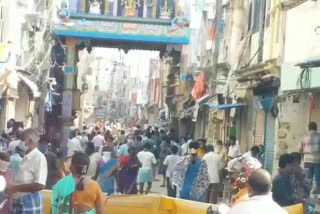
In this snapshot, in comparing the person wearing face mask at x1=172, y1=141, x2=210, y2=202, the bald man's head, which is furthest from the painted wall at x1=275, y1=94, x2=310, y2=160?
the bald man's head

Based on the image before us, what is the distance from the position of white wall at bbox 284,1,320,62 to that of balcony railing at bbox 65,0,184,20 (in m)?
18.2

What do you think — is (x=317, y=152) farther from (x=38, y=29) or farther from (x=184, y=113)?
(x=184, y=113)

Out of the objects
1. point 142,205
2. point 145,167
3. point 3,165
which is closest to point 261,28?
point 145,167

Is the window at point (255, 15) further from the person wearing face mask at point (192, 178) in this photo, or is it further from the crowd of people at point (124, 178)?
the person wearing face mask at point (192, 178)

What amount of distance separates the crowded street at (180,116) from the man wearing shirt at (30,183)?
1 centimetres

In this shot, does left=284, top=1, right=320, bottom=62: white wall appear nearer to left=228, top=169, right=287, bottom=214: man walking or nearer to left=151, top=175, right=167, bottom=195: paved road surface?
left=151, top=175, right=167, bottom=195: paved road surface

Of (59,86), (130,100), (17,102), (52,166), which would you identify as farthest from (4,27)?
(130,100)

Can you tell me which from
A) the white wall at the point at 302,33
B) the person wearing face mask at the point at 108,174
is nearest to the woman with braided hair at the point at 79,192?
the person wearing face mask at the point at 108,174

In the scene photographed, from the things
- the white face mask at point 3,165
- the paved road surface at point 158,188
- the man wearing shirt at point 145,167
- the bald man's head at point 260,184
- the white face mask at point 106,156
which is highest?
the bald man's head at point 260,184

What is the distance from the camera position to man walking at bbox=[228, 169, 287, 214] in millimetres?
5172

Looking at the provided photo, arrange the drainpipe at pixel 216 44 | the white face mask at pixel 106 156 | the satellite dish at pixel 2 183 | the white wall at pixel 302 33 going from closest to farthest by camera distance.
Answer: the satellite dish at pixel 2 183 < the white face mask at pixel 106 156 < the white wall at pixel 302 33 < the drainpipe at pixel 216 44

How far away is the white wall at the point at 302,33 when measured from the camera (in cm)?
1553

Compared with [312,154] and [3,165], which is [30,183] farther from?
[312,154]

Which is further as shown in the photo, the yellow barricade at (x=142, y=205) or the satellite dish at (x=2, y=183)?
the yellow barricade at (x=142, y=205)
